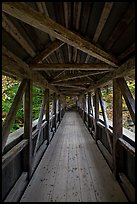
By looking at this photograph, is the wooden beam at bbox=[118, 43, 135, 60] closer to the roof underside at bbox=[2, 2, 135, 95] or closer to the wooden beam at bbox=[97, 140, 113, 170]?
the roof underside at bbox=[2, 2, 135, 95]

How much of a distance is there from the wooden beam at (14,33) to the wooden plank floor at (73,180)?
8.42 ft

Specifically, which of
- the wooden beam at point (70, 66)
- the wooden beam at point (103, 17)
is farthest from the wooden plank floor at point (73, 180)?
the wooden beam at point (103, 17)

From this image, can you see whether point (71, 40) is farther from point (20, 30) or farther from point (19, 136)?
point (19, 136)

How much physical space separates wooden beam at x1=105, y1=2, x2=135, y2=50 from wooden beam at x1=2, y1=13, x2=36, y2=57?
4.39 ft

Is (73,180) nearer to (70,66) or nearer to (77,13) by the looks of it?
(70,66)

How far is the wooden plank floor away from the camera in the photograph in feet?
9.08

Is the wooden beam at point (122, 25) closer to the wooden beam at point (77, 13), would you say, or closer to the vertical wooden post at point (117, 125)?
the wooden beam at point (77, 13)

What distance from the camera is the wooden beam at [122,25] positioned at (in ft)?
5.78

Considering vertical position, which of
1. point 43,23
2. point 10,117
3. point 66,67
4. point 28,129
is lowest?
point 28,129

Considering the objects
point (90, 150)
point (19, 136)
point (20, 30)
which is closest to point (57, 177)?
point (19, 136)

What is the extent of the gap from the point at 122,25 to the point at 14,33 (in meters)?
1.42

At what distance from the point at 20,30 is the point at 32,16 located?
65cm

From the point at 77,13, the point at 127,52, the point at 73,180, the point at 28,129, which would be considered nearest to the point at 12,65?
the point at 77,13

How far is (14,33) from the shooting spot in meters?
2.13
